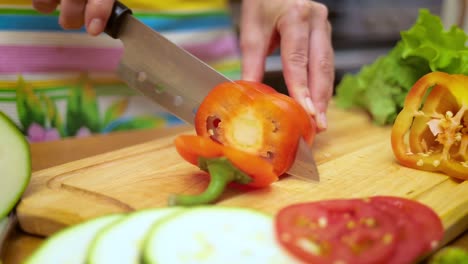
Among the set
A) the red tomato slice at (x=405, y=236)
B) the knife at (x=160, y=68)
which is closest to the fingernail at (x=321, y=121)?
the knife at (x=160, y=68)

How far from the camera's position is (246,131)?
138cm

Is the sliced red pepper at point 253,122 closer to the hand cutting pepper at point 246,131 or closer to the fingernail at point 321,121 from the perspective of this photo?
the hand cutting pepper at point 246,131

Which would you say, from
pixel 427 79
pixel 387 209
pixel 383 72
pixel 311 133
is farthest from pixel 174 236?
pixel 383 72

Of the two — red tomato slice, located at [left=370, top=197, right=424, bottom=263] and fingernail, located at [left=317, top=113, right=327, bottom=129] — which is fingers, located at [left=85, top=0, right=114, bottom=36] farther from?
red tomato slice, located at [left=370, top=197, right=424, bottom=263]

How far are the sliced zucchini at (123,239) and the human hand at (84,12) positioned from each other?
701 millimetres

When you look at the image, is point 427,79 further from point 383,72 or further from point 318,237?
point 318,237

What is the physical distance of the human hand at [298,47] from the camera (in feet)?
5.42

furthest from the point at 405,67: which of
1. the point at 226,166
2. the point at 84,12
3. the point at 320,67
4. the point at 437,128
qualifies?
the point at 84,12

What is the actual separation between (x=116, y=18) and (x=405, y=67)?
96 centimetres

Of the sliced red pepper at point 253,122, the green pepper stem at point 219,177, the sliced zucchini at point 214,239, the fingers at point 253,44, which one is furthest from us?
the fingers at point 253,44

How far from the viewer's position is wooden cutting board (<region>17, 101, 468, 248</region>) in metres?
1.20

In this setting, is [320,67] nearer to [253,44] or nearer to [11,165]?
[253,44]

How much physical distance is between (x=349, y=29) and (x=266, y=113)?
5.68 feet

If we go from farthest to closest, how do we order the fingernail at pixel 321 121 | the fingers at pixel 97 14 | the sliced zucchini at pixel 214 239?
the fingernail at pixel 321 121, the fingers at pixel 97 14, the sliced zucchini at pixel 214 239
